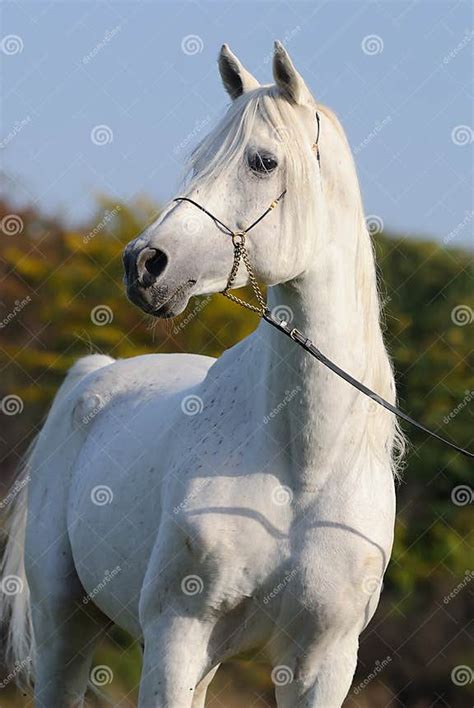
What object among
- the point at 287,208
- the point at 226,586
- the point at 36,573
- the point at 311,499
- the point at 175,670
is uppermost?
the point at 287,208

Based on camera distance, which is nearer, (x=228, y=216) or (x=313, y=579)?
(x=228, y=216)

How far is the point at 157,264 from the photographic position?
3.25 metres

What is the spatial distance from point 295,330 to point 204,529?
25.9 inches

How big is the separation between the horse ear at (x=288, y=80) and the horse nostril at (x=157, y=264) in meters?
0.64

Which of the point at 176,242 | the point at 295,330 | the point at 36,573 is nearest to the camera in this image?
the point at 176,242

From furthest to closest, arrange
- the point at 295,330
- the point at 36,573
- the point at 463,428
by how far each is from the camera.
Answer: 1. the point at 463,428
2. the point at 36,573
3. the point at 295,330

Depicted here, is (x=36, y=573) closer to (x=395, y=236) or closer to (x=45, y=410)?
(x=45, y=410)

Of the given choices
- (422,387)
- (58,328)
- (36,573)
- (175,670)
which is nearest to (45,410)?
(58,328)

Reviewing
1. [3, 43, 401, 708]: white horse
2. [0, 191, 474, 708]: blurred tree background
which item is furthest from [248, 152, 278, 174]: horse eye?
[0, 191, 474, 708]: blurred tree background

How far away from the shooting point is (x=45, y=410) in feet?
29.3

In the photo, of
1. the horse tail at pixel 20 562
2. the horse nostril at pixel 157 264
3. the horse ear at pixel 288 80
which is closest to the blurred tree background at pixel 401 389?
the horse tail at pixel 20 562

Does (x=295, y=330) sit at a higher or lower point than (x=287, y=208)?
lower

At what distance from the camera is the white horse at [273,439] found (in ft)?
11.1

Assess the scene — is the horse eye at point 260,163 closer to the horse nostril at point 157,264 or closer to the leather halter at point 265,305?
the leather halter at point 265,305
